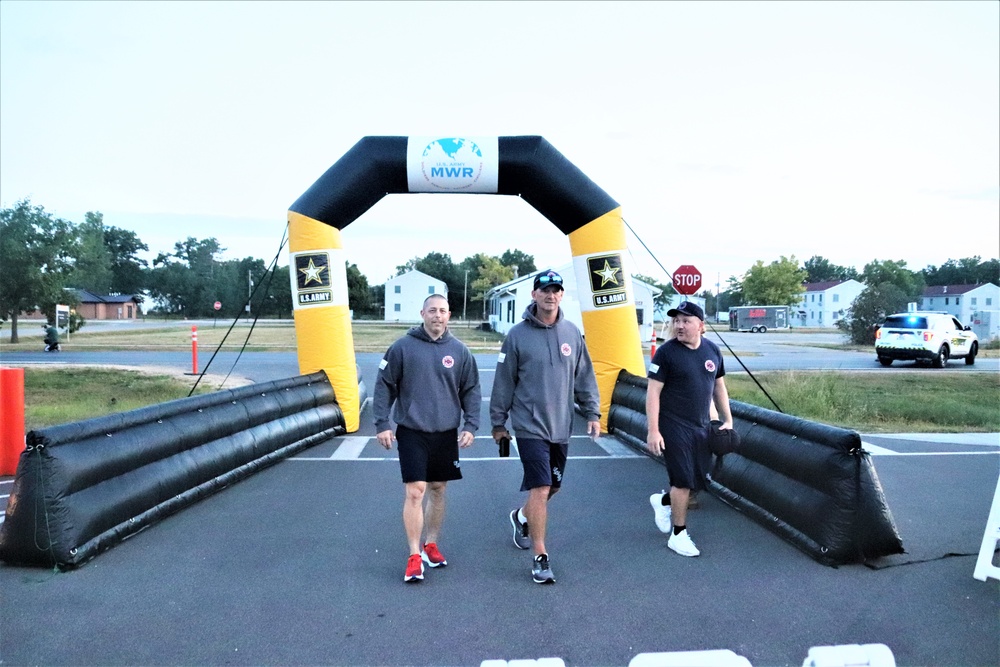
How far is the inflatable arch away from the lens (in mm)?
9875

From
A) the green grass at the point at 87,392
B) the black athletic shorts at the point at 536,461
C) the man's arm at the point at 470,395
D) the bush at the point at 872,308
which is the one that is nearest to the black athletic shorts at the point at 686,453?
the black athletic shorts at the point at 536,461

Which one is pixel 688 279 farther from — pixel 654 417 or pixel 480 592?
pixel 480 592

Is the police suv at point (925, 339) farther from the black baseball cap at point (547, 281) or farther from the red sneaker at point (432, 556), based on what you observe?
the red sneaker at point (432, 556)

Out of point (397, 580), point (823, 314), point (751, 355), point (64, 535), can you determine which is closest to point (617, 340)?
point (397, 580)

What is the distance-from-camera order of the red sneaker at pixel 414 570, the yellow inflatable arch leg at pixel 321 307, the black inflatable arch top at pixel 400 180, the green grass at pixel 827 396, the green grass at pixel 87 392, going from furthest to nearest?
the green grass at pixel 827 396
the green grass at pixel 87 392
the yellow inflatable arch leg at pixel 321 307
the black inflatable arch top at pixel 400 180
the red sneaker at pixel 414 570

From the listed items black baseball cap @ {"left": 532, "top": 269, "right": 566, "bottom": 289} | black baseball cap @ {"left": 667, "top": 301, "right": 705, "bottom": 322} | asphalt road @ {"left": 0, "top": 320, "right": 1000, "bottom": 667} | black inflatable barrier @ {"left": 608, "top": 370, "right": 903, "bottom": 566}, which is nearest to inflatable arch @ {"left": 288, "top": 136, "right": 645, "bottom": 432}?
asphalt road @ {"left": 0, "top": 320, "right": 1000, "bottom": 667}

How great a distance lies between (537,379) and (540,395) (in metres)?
0.10

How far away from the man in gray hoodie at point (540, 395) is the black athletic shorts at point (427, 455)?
1.08 ft

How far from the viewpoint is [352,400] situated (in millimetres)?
10289

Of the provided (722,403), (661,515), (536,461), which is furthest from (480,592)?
(722,403)

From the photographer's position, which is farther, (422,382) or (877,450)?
(877,450)

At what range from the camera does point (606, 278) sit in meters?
10.4

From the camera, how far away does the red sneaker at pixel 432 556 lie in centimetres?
474

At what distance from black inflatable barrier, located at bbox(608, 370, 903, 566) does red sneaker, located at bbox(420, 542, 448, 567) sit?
2490 millimetres
